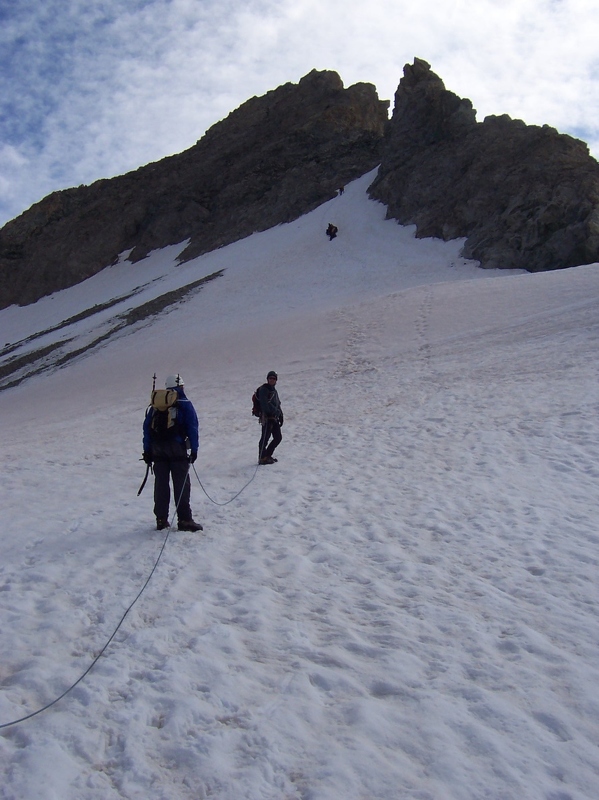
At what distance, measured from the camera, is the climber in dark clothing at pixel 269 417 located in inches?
421

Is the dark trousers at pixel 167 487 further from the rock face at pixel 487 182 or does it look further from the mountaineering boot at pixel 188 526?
the rock face at pixel 487 182

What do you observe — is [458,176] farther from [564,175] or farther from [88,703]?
[88,703]

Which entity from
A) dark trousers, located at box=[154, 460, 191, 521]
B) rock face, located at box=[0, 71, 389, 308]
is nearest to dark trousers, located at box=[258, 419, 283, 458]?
dark trousers, located at box=[154, 460, 191, 521]

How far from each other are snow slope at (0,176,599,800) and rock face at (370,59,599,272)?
1677cm

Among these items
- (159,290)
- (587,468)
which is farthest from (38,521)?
(159,290)

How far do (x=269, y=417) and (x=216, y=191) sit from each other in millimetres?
57894

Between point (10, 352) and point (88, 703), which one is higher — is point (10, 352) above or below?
above

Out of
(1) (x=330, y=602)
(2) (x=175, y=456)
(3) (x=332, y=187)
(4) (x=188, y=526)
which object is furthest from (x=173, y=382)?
(3) (x=332, y=187)

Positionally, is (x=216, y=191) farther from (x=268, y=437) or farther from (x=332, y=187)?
(x=268, y=437)

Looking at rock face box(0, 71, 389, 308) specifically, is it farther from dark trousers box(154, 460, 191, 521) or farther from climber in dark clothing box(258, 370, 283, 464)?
dark trousers box(154, 460, 191, 521)

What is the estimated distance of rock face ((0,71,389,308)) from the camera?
55344 millimetres

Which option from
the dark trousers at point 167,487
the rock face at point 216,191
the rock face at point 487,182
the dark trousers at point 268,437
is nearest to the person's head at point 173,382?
the dark trousers at point 167,487

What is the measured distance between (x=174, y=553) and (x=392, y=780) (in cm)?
381

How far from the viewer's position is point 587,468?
8.29 metres
